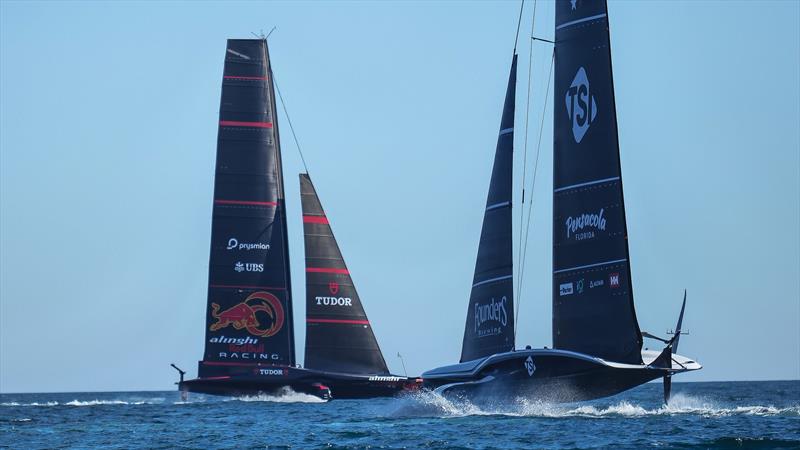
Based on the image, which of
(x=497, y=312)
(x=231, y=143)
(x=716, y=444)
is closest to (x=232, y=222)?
(x=231, y=143)

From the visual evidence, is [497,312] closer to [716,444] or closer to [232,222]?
[716,444]

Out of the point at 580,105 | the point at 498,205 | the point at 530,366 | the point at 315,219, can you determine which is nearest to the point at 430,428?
the point at 530,366

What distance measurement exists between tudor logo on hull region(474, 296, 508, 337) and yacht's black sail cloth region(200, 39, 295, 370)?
1802cm

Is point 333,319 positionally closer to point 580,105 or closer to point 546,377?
point 546,377

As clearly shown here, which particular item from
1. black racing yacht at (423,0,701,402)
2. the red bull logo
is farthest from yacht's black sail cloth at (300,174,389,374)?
black racing yacht at (423,0,701,402)

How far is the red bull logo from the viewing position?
5850 cm

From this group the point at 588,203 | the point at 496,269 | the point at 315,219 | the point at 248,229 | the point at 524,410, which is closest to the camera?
the point at 588,203

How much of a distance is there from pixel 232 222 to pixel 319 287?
444 cm

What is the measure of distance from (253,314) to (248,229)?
11.5ft

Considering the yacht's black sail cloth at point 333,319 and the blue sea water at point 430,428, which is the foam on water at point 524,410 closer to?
the blue sea water at point 430,428

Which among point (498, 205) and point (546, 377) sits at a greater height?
point (498, 205)

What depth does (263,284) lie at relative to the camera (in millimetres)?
58656

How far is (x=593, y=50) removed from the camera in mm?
38906

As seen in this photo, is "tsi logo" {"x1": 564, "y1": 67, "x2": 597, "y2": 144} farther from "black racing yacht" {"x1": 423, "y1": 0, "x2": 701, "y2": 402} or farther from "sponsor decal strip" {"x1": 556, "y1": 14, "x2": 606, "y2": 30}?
"sponsor decal strip" {"x1": 556, "y1": 14, "x2": 606, "y2": 30}
